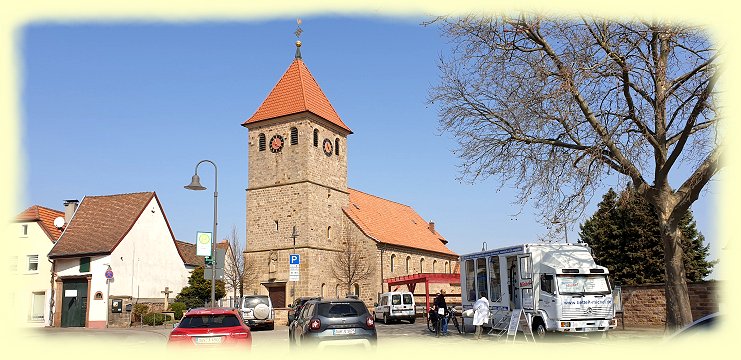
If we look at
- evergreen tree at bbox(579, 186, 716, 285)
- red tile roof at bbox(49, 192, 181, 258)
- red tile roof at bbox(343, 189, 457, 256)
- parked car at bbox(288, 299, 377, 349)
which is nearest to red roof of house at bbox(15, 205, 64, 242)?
red tile roof at bbox(49, 192, 181, 258)

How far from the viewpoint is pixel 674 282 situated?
60.2 feet

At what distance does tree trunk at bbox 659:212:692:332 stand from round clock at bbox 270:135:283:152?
131 feet

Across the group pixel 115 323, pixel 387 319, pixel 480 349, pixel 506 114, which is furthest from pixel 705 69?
pixel 115 323

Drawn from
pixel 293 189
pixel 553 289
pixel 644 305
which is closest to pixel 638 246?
pixel 644 305

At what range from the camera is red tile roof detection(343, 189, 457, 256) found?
58.0 metres

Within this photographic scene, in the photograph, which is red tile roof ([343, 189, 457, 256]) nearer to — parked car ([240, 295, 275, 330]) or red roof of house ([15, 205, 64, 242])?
parked car ([240, 295, 275, 330])

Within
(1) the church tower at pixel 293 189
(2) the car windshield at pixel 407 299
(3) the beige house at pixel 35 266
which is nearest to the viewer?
(2) the car windshield at pixel 407 299

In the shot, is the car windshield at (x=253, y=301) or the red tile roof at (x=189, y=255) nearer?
the car windshield at (x=253, y=301)

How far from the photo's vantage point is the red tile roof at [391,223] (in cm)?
5800

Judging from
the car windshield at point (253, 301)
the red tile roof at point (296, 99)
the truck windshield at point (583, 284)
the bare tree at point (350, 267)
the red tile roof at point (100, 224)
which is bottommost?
the car windshield at point (253, 301)

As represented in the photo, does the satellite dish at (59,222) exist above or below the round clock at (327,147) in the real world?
below

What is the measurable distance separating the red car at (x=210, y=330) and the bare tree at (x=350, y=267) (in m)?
39.8

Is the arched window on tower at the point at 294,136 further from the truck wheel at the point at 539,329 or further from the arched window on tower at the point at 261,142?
the truck wheel at the point at 539,329

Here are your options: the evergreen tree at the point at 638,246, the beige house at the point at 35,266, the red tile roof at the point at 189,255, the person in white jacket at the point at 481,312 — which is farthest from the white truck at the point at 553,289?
the red tile roof at the point at 189,255
